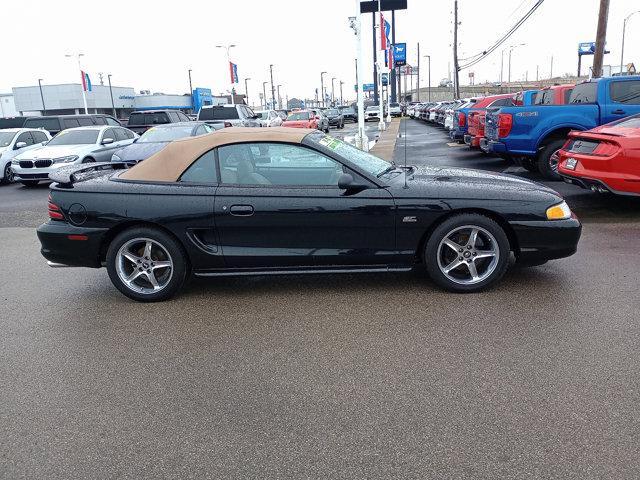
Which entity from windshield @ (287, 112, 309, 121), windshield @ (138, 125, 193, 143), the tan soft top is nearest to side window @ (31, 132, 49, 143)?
windshield @ (138, 125, 193, 143)

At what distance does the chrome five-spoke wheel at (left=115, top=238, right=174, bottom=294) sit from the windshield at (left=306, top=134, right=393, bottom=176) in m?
1.77

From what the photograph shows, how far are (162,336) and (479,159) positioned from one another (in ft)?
42.6

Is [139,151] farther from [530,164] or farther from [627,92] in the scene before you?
[627,92]

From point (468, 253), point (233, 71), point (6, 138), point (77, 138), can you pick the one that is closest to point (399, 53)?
point (233, 71)

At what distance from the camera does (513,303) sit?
4766mm

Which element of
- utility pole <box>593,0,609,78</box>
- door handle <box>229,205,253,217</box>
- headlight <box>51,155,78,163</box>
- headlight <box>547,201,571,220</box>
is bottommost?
headlight <box>51,155,78,163</box>

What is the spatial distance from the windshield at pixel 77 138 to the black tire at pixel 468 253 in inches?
489

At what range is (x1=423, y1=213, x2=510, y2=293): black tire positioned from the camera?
4961mm

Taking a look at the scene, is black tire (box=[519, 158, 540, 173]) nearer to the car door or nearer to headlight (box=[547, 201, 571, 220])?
headlight (box=[547, 201, 571, 220])

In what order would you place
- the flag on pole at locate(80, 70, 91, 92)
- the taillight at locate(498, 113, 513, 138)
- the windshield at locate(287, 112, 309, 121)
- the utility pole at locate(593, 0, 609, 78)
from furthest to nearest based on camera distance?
the flag on pole at locate(80, 70, 91, 92) < the windshield at locate(287, 112, 309, 121) < the utility pole at locate(593, 0, 609, 78) < the taillight at locate(498, 113, 513, 138)

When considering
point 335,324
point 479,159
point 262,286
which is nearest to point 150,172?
point 262,286

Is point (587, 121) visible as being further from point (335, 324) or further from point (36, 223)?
point (36, 223)

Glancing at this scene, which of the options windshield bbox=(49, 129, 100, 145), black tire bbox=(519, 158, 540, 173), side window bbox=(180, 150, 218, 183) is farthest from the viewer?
windshield bbox=(49, 129, 100, 145)

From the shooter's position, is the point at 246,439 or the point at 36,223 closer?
the point at 246,439
